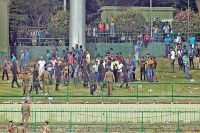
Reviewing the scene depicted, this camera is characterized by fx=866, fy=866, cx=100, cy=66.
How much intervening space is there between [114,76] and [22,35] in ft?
44.3

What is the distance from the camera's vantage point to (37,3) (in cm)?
6756

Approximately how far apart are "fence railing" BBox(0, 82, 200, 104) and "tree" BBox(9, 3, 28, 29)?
1737 cm

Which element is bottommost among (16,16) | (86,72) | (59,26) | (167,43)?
(86,72)

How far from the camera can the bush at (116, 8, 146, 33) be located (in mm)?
55594

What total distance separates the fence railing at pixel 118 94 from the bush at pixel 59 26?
13.7 meters

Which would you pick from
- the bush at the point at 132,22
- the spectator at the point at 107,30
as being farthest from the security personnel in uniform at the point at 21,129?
the bush at the point at 132,22

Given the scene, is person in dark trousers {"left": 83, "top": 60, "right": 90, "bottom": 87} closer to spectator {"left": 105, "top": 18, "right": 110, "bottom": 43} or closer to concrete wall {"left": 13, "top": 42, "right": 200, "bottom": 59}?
spectator {"left": 105, "top": 18, "right": 110, "bottom": 43}

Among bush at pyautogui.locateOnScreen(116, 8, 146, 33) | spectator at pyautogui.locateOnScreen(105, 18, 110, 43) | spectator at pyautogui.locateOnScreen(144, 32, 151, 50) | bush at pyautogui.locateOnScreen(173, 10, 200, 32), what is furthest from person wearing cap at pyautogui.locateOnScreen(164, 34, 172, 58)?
spectator at pyautogui.locateOnScreen(105, 18, 110, 43)

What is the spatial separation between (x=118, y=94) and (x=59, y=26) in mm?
15028

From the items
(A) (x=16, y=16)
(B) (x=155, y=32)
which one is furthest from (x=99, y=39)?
(A) (x=16, y=16)

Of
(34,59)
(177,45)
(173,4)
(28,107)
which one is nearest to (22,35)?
(34,59)

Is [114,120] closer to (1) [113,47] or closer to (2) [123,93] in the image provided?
(2) [123,93]

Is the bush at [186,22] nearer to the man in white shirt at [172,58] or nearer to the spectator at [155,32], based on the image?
the spectator at [155,32]

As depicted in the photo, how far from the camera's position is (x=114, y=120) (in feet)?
124
